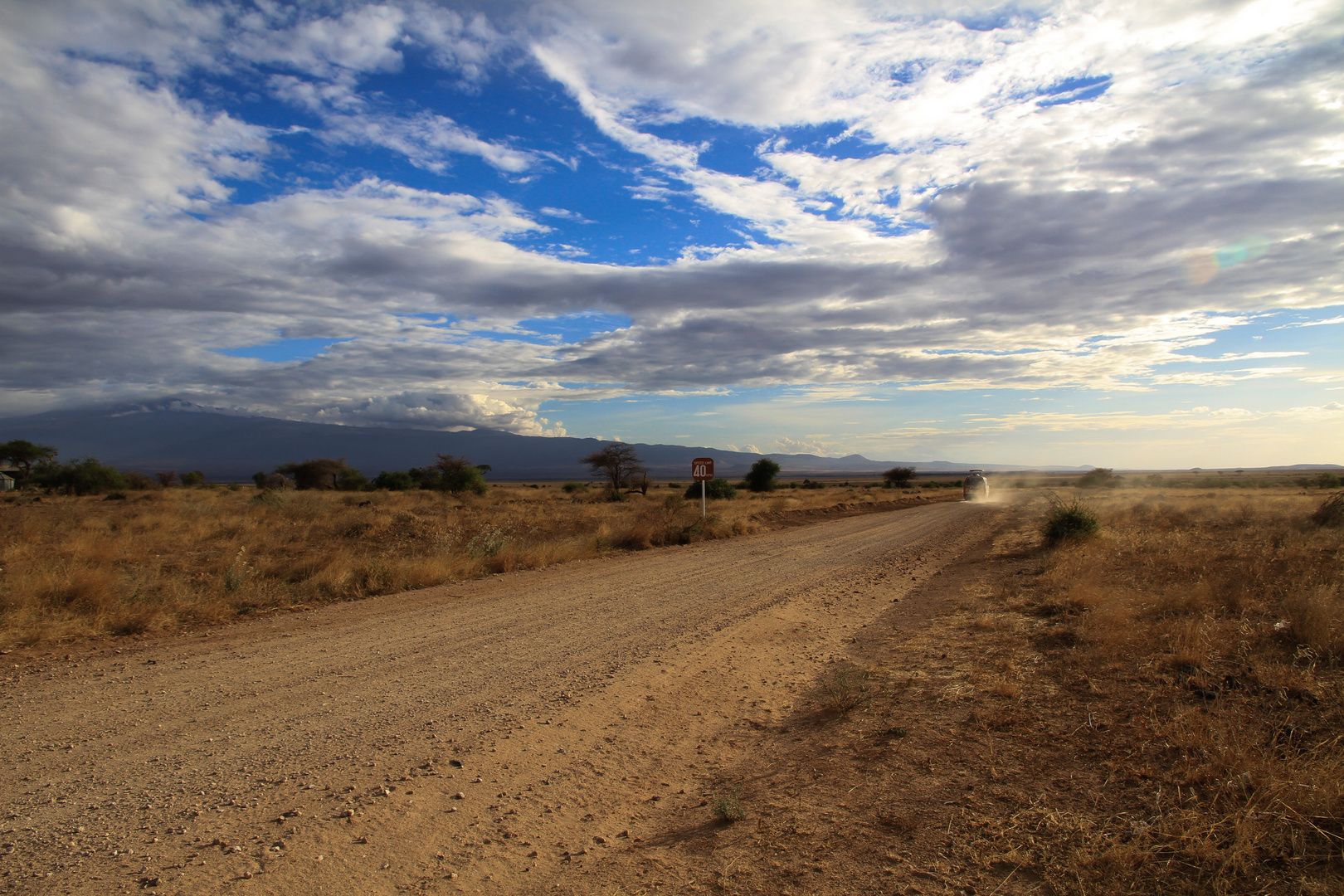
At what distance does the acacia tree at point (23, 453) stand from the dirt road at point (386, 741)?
7258 centimetres

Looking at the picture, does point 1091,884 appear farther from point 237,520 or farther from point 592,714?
point 237,520

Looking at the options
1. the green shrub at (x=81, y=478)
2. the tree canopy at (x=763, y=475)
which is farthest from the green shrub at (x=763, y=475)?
the green shrub at (x=81, y=478)

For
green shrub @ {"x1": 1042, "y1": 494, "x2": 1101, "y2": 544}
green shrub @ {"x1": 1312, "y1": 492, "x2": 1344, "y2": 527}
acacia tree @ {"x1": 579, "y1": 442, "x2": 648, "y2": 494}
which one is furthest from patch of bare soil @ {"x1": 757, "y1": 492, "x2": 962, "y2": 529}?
acacia tree @ {"x1": 579, "y1": 442, "x2": 648, "y2": 494}

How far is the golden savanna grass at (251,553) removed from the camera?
941 cm

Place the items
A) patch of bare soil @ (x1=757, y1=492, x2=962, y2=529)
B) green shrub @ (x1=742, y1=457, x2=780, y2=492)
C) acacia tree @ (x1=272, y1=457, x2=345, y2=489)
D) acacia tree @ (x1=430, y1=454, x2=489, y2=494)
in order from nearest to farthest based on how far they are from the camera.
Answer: patch of bare soil @ (x1=757, y1=492, x2=962, y2=529), acacia tree @ (x1=430, y1=454, x2=489, y2=494), green shrub @ (x1=742, y1=457, x2=780, y2=492), acacia tree @ (x1=272, y1=457, x2=345, y2=489)

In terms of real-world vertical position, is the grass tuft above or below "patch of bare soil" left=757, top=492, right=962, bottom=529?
above

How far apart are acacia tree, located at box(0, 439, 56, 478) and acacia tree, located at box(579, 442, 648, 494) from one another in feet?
162

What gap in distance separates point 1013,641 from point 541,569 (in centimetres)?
1017

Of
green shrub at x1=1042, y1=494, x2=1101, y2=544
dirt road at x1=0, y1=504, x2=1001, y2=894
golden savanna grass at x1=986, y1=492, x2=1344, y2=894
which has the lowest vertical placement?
dirt road at x1=0, y1=504, x2=1001, y2=894

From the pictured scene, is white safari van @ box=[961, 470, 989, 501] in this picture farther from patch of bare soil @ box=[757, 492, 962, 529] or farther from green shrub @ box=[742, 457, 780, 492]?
green shrub @ box=[742, 457, 780, 492]

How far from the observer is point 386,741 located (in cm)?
533

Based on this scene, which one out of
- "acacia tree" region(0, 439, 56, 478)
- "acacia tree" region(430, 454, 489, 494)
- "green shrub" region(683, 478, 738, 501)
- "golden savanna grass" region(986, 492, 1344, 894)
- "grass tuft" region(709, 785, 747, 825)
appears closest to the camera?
"golden savanna grass" region(986, 492, 1344, 894)

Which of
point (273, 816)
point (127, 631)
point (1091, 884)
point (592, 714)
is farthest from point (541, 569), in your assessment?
point (1091, 884)

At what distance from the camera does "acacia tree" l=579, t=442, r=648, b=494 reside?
65.8 m
